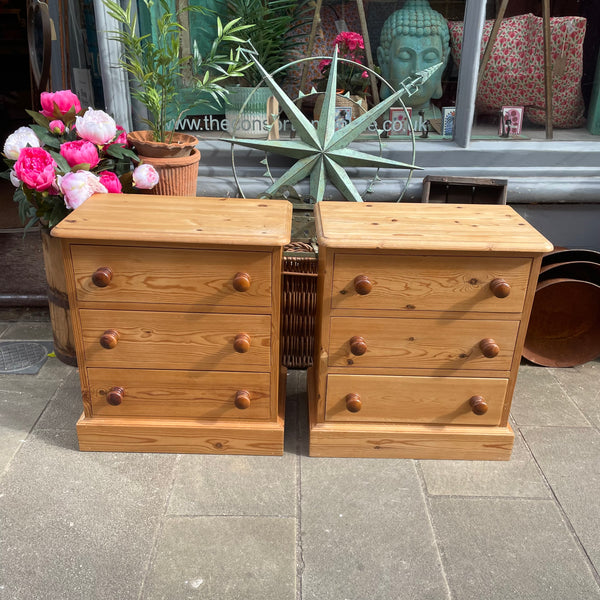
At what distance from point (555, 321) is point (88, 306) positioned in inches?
87.9

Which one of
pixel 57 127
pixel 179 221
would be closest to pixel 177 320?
pixel 179 221

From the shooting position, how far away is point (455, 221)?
7.26 feet

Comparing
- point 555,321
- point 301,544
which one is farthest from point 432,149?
point 301,544

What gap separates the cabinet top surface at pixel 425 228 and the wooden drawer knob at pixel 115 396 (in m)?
0.98

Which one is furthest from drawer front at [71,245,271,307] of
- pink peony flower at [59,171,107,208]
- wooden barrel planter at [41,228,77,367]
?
wooden barrel planter at [41,228,77,367]

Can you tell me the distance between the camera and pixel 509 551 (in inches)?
74.7

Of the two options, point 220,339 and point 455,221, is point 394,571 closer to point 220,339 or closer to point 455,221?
point 220,339

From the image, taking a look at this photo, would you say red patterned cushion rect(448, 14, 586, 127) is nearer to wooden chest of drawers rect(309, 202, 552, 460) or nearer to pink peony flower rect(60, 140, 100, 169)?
wooden chest of drawers rect(309, 202, 552, 460)

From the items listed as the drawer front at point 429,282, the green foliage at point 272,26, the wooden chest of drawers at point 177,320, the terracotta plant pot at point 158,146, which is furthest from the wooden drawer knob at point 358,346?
the green foliage at point 272,26

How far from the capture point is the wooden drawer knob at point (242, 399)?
220 cm

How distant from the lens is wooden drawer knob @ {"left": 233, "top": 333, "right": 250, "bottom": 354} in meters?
2.10

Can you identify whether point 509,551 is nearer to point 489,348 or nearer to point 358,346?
point 489,348

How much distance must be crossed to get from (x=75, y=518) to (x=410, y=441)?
1.28 metres

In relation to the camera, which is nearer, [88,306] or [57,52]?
[88,306]
